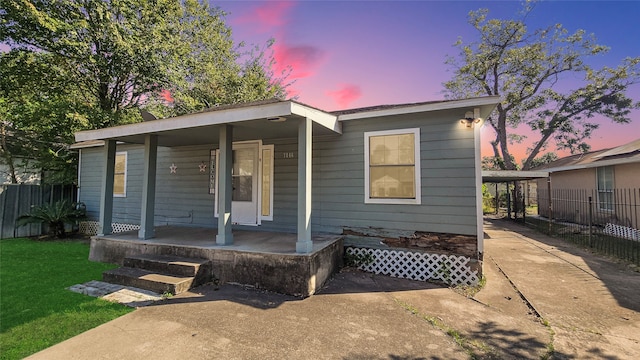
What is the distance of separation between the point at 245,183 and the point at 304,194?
2921 millimetres

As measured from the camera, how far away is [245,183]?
6750 mm

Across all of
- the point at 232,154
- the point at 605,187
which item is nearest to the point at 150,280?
the point at 232,154

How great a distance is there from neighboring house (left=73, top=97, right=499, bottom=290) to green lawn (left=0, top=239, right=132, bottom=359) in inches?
43.7

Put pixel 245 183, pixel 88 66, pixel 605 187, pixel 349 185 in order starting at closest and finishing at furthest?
pixel 349 185, pixel 245 183, pixel 605 187, pixel 88 66

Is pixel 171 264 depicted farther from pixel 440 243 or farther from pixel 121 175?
pixel 121 175

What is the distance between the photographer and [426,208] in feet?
16.6

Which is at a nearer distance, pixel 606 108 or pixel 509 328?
pixel 509 328

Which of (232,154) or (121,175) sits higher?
(232,154)

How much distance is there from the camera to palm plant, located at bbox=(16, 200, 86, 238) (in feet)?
28.5

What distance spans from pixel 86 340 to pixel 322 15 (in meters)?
8.23

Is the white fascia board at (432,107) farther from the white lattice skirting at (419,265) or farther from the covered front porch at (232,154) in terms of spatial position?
the white lattice skirting at (419,265)

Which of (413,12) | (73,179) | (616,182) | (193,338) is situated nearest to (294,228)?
(193,338)

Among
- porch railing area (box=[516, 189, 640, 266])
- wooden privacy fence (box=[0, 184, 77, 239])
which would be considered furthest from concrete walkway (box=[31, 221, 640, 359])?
wooden privacy fence (box=[0, 184, 77, 239])

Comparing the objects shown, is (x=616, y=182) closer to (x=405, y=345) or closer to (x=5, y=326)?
(x=405, y=345)
